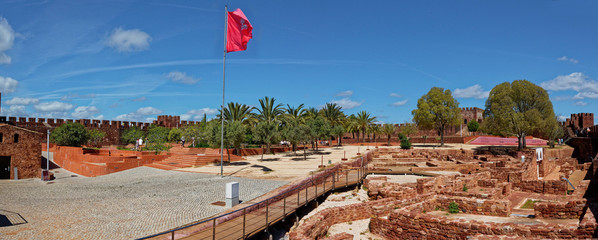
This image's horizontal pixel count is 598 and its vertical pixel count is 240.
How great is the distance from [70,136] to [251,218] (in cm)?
4541

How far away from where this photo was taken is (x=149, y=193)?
55.3ft

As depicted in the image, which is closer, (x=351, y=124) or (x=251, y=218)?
(x=251, y=218)

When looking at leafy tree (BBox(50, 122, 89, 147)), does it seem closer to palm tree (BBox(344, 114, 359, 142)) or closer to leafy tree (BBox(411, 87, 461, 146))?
palm tree (BBox(344, 114, 359, 142))

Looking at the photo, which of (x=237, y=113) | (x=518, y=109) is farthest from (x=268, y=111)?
(x=518, y=109)

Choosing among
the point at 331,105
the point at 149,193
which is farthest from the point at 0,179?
the point at 331,105

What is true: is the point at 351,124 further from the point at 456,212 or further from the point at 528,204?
the point at 456,212

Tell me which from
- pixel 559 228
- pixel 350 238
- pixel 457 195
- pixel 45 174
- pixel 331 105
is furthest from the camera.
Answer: pixel 331 105

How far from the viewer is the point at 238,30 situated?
21406mm

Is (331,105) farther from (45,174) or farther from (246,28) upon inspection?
(45,174)

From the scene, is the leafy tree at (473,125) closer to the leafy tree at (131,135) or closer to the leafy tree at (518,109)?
the leafy tree at (518,109)

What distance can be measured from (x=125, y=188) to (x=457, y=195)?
17.1m

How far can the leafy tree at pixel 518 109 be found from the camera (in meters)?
40.1

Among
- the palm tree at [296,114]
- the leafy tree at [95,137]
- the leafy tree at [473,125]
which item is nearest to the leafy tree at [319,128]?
the palm tree at [296,114]

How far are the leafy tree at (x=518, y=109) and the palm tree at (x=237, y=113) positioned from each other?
102 feet
